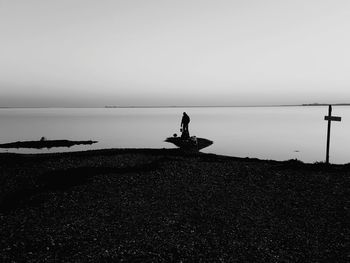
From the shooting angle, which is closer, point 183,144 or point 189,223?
point 189,223

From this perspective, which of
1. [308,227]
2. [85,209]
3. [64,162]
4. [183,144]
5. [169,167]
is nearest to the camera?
[308,227]

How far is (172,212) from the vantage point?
1371 cm

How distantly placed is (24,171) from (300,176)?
17196 millimetres

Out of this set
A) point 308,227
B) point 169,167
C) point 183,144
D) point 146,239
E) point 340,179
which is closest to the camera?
point 146,239

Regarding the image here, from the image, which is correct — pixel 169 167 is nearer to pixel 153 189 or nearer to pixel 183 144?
pixel 153 189

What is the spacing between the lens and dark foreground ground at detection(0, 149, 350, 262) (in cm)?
1033

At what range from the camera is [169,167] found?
20922 millimetres

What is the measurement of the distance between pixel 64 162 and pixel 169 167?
25.1 ft

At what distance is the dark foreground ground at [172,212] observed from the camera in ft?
33.9

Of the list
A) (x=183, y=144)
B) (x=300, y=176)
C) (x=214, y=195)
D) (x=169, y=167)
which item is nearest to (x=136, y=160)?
(x=169, y=167)

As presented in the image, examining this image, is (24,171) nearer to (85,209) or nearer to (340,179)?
(85,209)

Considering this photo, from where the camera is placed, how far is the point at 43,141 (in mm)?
62562

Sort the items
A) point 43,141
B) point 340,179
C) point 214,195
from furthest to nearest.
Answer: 1. point 43,141
2. point 340,179
3. point 214,195

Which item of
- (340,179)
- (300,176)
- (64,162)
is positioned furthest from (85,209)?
(340,179)
